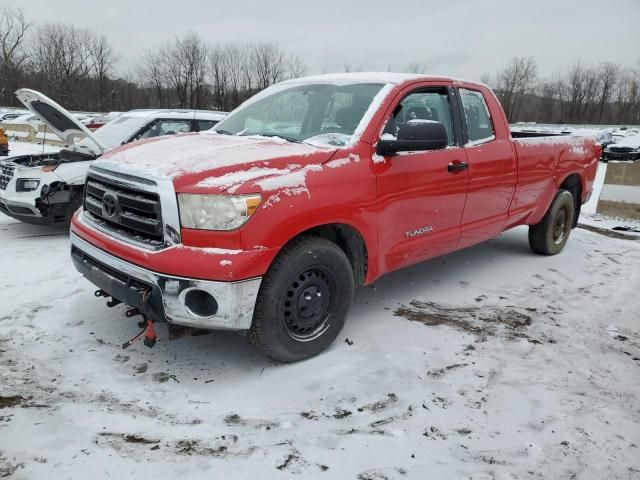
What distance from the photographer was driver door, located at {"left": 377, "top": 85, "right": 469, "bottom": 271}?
3.64 m

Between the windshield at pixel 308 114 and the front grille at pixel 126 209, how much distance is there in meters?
1.20

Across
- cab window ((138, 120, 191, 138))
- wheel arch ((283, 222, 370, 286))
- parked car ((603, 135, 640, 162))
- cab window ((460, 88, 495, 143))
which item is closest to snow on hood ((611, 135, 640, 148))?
parked car ((603, 135, 640, 162))

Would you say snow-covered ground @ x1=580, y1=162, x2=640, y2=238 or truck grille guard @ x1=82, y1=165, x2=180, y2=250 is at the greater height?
truck grille guard @ x1=82, y1=165, x2=180, y2=250

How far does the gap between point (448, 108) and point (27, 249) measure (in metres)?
4.90

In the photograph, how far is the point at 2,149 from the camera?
552 inches

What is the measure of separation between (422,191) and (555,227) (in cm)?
316

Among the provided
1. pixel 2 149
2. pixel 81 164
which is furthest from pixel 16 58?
pixel 81 164

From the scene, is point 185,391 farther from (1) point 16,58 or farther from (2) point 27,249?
(1) point 16,58

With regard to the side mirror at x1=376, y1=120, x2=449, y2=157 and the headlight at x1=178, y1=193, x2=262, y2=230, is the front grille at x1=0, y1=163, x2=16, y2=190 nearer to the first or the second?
the headlight at x1=178, y1=193, x2=262, y2=230

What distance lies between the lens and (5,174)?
6227 millimetres

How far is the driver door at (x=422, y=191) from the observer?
143 inches

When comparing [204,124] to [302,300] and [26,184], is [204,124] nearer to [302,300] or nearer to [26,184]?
[26,184]

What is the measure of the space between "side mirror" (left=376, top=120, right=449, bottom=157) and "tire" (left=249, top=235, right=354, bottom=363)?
810 millimetres

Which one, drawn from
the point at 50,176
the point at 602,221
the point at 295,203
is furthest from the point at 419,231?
the point at 602,221
